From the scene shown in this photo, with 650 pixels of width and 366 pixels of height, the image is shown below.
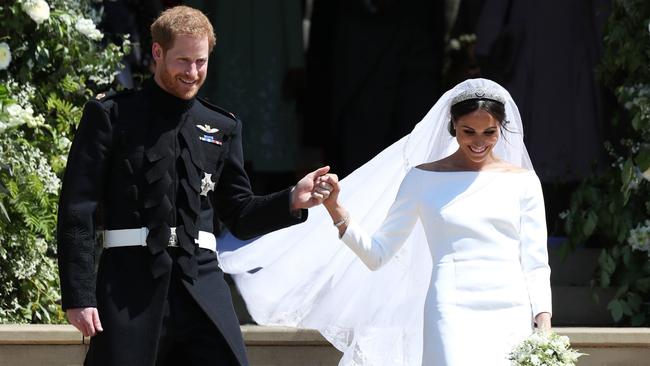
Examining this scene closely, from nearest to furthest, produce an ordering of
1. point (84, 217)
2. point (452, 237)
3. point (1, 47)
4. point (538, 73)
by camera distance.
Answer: point (84, 217), point (452, 237), point (1, 47), point (538, 73)

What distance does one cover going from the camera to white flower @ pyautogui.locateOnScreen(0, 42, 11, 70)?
608 centimetres

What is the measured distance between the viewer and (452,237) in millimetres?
4539

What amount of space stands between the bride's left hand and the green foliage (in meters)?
1.86

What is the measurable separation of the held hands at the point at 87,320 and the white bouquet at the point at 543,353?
1251 millimetres

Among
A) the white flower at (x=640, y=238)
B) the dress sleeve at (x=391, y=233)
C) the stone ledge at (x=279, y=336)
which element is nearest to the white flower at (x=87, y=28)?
the stone ledge at (x=279, y=336)

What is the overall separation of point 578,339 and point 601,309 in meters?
0.99

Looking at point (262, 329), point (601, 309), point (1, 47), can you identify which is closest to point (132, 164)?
point (262, 329)

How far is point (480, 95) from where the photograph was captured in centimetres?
455

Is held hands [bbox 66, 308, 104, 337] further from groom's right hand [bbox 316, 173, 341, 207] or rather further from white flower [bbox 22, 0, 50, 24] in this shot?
white flower [bbox 22, 0, 50, 24]

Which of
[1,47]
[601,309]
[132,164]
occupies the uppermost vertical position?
[1,47]

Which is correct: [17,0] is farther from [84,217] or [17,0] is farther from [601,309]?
[601,309]

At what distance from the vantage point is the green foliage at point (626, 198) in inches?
251

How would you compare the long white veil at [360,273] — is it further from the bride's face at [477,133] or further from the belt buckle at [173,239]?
the belt buckle at [173,239]

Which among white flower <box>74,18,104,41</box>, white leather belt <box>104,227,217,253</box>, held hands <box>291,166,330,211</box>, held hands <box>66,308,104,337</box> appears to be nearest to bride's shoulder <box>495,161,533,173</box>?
held hands <box>291,166,330,211</box>
